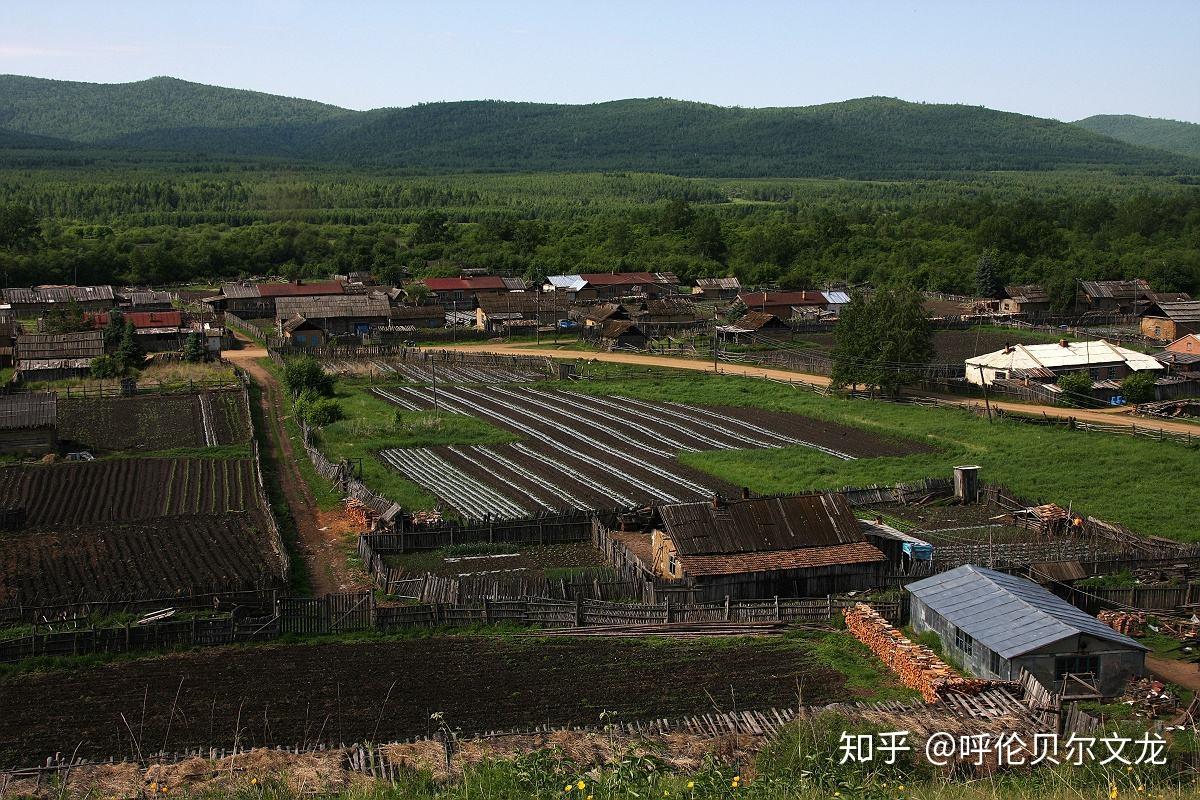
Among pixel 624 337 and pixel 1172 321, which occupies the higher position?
pixel 1172 321

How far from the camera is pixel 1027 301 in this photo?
72.8m

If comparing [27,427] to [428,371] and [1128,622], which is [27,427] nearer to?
[428,371]

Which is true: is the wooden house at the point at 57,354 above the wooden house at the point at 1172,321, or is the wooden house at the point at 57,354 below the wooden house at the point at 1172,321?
below

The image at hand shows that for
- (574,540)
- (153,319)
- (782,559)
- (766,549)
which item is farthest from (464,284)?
(782,559)

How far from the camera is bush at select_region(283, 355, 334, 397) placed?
4597 cm

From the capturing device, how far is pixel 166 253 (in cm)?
9206

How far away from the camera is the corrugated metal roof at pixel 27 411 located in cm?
3584

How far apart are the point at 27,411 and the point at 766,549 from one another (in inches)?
941

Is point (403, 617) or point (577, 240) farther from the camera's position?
point (577, 240)

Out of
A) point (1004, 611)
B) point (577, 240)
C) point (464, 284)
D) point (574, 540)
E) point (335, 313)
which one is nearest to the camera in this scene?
point (1004, 611)

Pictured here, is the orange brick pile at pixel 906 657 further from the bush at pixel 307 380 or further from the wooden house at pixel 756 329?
the wooden house at pixel 756 329

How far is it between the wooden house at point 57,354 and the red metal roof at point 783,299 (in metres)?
36.6

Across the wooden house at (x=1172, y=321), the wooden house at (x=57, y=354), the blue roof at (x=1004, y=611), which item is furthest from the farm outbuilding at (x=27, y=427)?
the wooden house at (x=1172, y=321)

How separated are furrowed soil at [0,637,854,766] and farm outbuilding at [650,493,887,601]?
2.52 metres
